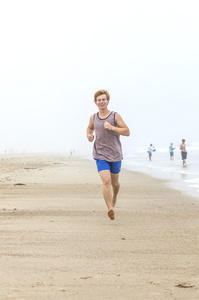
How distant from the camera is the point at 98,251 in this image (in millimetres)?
3623

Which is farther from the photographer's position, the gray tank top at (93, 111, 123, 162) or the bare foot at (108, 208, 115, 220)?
the gray tank top at (93, 111, 123, 162)

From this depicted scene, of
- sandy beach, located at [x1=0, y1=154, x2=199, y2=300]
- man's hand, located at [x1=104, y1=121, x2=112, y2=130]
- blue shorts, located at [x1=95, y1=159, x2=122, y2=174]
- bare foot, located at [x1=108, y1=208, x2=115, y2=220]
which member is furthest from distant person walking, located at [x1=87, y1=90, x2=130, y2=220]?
sandy beach, located at [x1=0, y1=154, x2=199, y2=300]

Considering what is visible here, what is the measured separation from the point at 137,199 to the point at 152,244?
3.71m

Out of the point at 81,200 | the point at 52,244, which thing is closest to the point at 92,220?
the point at 52,244

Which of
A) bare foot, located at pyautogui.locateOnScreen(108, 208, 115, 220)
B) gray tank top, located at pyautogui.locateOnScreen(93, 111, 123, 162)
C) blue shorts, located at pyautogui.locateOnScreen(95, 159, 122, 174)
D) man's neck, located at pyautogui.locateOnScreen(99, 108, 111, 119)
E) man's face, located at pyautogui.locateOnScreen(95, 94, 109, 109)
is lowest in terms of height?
bare foot, located at pyautogui.locateOnScreen(108, 208, 115, 220)

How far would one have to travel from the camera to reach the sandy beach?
2.61 meters

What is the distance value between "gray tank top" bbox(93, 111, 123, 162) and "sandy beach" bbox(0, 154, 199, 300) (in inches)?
36.4

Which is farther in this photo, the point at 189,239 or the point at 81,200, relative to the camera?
the point at 81,200

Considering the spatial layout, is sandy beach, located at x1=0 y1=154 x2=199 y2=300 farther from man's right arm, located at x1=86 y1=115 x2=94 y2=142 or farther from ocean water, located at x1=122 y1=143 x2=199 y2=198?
ocean water, located at x1=122 y1=143 x2=199 y2=198

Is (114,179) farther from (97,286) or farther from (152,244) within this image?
(97,286)

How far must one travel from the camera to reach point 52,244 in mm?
3871

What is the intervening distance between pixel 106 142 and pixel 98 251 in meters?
2.33

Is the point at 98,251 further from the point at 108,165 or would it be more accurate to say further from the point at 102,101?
the point at 102,101

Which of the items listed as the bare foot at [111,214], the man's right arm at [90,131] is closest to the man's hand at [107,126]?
the man's right arm at [90,131]
